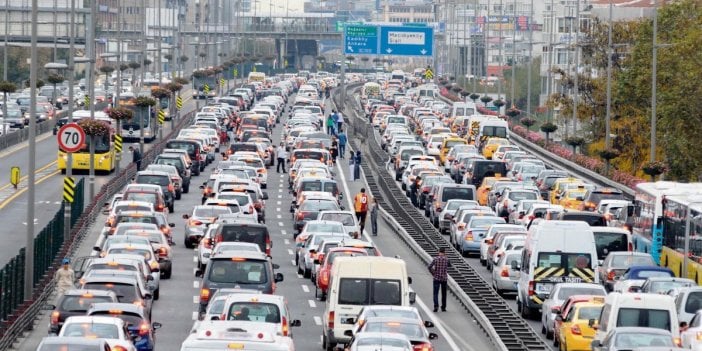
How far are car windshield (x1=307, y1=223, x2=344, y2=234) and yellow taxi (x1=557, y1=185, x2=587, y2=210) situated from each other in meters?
12.8

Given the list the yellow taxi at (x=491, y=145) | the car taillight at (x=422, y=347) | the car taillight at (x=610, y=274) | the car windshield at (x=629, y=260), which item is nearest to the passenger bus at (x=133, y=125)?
the yellow taxi at (x=491, y=145)

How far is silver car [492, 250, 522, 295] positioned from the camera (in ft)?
158

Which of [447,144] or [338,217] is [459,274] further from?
[447,144]

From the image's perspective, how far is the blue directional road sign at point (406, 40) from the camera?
14450cm

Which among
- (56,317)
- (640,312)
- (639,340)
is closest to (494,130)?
(640,312)

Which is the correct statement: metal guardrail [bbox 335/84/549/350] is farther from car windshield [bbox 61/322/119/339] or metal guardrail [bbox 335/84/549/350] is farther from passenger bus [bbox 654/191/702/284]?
car windshield [bbox 61/322/119/339]

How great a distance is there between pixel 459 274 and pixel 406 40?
318 feet

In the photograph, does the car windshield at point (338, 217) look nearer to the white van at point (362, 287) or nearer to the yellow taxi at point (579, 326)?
the white van at point (362, 287)

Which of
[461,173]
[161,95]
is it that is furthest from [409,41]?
[461,173]

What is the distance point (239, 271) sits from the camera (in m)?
40.1

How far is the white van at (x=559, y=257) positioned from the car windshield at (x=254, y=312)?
11.2m

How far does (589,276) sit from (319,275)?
21.2 ft

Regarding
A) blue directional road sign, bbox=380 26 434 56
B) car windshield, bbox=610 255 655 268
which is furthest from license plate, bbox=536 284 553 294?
blue directional road sign, bbox=380 26 434 56

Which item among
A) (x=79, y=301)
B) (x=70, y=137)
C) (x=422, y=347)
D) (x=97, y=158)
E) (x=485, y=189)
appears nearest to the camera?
(x=422, y=347)
